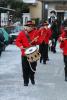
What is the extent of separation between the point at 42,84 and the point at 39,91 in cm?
127

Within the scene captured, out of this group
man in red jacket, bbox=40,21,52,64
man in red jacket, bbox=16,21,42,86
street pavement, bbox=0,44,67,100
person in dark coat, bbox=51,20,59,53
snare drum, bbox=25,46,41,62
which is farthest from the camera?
person in dark coat, bbox=51,20,59,53

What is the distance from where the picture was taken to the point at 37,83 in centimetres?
1402

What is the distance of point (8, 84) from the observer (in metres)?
13.8

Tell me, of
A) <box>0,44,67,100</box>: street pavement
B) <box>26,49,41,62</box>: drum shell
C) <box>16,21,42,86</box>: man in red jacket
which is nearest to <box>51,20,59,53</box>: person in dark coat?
<box>0,44,67,100</box>: street pavement

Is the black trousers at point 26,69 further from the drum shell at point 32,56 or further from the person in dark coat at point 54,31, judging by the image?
the person in dark coat at point 54,31

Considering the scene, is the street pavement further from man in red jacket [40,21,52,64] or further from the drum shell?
the drum shell

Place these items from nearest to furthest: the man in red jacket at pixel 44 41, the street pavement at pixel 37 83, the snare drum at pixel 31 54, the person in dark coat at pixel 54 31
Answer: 1. the street pavement at pixel 37 83
2. the snare drum at pixel 31 54
3. the man in red jacket at pixel 44 41
4. the person in dark coat at pixel 54 31

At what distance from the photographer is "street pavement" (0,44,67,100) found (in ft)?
39.0

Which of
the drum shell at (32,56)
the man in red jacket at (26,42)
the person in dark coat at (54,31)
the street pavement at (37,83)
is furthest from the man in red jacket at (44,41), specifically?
the drum shell at (32,56)

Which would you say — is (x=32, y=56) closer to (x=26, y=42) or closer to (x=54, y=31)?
(x=26, y=42)

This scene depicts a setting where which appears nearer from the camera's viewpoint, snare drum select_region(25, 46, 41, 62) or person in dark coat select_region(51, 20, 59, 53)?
snare drum select_region(25, 46, 41, 62)

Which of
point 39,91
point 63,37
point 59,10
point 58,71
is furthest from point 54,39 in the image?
point 59,10

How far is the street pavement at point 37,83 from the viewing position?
11891mm

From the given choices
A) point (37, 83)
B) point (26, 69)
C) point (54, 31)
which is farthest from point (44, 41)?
point (26, 69)
